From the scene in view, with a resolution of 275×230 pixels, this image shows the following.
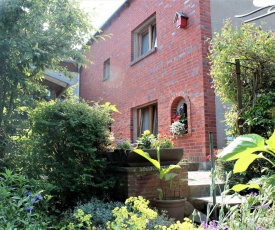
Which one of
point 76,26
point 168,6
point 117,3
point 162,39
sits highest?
point 117,3

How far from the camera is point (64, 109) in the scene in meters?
3.71

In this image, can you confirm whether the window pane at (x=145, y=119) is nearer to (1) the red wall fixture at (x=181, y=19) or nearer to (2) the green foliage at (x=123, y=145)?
(1) the red wall fixture at (x=181, y=19)

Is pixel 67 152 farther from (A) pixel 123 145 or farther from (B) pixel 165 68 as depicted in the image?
(B) pixel 165 68

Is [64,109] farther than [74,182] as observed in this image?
Yes

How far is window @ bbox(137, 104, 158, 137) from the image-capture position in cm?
816

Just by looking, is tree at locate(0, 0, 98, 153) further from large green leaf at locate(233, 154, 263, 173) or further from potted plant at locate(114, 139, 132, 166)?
large green leaf at locate(233, 154, 263, 173)

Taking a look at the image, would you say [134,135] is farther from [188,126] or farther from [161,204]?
[161,204]

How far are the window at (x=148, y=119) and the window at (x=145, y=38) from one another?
1669 mm

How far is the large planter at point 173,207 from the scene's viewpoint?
331cm

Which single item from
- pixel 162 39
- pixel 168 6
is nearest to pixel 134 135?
pixel 162 39

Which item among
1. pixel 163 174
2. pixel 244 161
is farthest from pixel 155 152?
pixel 244 161

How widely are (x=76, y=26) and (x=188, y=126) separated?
333 cm

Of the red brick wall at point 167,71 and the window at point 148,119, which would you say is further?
the window at point 148,119

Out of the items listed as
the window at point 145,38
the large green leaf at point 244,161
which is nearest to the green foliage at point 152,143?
the large green leaf at point 244,161
